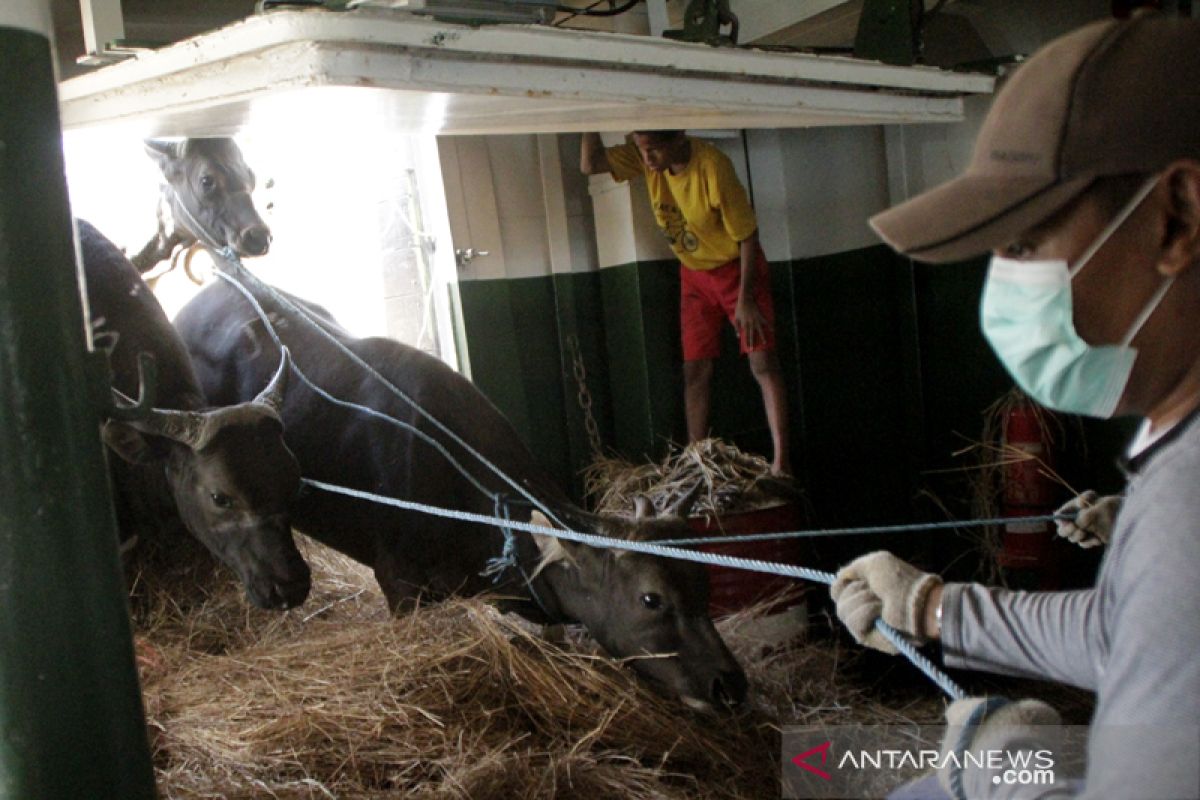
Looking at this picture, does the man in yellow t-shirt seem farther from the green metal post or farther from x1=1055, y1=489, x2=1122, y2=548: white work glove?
the green metal post

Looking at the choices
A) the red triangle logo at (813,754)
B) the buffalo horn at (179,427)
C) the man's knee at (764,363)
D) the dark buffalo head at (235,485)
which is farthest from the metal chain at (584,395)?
the red triangle logo at (813,754)

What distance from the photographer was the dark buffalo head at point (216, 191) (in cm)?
454

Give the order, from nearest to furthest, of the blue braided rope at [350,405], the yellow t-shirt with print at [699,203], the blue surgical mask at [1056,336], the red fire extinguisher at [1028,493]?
the blue surgical mask at [1056,336] → the blue braided rope at [350,405] → the red fire extinguisher at [1028,493] → the yellow t-shirt with print at [699,203]

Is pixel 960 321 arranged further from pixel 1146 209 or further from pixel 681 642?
pixel 1146 209

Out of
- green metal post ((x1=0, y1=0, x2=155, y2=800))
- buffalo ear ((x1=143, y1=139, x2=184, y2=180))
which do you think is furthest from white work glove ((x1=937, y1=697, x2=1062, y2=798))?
buffalo ear ((x1=143, y1=139, x2=184, y2=180))

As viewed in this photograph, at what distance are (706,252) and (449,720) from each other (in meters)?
3.12

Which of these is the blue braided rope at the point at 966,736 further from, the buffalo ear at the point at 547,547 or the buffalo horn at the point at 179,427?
the buffalo horn at the point at 179,427

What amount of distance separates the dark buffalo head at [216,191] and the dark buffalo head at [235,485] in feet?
3.56

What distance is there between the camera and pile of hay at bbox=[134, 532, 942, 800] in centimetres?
297

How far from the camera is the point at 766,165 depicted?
20.2ft

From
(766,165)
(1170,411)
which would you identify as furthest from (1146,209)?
(766,165)

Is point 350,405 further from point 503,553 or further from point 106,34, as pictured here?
point 106,34

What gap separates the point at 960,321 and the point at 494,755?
3959mm

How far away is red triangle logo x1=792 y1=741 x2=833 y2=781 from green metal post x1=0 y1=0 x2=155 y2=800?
193cm
